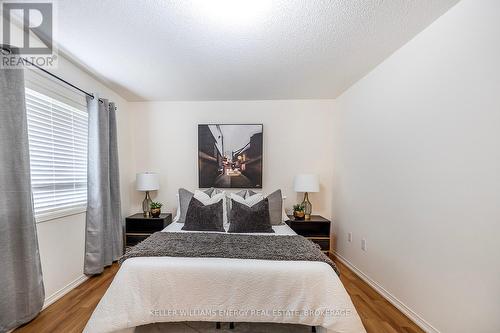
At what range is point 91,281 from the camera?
2.48 m

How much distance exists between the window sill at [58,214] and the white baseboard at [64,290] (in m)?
0.74

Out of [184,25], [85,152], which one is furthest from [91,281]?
[184,25]

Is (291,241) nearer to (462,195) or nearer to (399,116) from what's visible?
(462,195)

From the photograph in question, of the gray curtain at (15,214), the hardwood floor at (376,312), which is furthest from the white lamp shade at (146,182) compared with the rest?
the hardwood floor at (376,312)

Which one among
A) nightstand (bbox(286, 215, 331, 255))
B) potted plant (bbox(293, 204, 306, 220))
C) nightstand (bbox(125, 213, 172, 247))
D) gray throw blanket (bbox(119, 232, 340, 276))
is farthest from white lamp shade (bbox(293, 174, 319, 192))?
nightstand (bbox(125, 213, 172, 247))

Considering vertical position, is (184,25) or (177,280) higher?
(184,25)

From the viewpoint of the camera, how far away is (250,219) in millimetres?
2525

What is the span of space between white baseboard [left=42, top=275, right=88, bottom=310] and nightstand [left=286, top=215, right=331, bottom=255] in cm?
259

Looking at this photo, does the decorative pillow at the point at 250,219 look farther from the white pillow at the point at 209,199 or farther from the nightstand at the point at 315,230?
the nightstand at the point at 315,230

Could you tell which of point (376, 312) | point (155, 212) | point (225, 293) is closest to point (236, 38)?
point (225, 293)

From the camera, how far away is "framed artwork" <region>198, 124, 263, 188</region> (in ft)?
11.2

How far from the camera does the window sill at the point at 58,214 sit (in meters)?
1.95

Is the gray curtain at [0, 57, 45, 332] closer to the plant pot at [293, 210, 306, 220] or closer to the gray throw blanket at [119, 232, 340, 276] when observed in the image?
the gray throw blanket at [119, 232, 340, 276]

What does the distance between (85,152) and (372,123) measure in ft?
11.2
